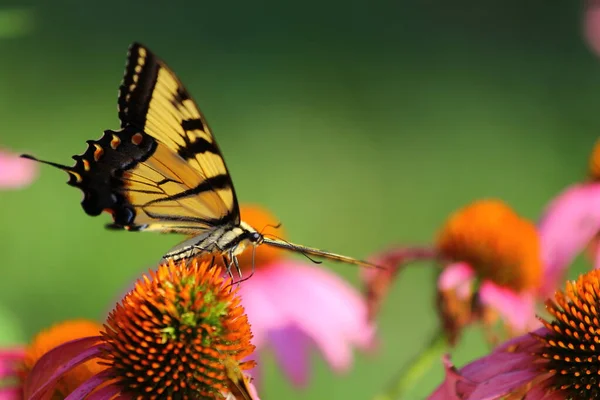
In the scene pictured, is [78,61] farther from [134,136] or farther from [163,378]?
[163,378]

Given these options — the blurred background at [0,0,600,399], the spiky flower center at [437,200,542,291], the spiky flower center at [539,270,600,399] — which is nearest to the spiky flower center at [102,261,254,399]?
the spiky flower center at [539,270,600,399]

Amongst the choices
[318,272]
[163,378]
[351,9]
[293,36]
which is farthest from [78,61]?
[163,378]

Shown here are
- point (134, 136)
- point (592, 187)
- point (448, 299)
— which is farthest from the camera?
point (592, 187)

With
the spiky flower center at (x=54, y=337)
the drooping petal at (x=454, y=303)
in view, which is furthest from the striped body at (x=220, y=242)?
the drooping petal at (x=454, y=303)

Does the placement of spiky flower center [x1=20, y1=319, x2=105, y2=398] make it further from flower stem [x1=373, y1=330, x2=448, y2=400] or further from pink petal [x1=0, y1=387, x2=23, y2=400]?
flower stem [x1=373, y1=330, x2=448, y2=400]

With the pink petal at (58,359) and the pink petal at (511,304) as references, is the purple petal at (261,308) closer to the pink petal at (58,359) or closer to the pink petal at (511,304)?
the pink petal at (511,304)

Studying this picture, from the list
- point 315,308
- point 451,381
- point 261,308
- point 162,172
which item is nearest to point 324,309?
point 315,308

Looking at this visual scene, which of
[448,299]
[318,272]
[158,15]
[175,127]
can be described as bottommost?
[448,299]
